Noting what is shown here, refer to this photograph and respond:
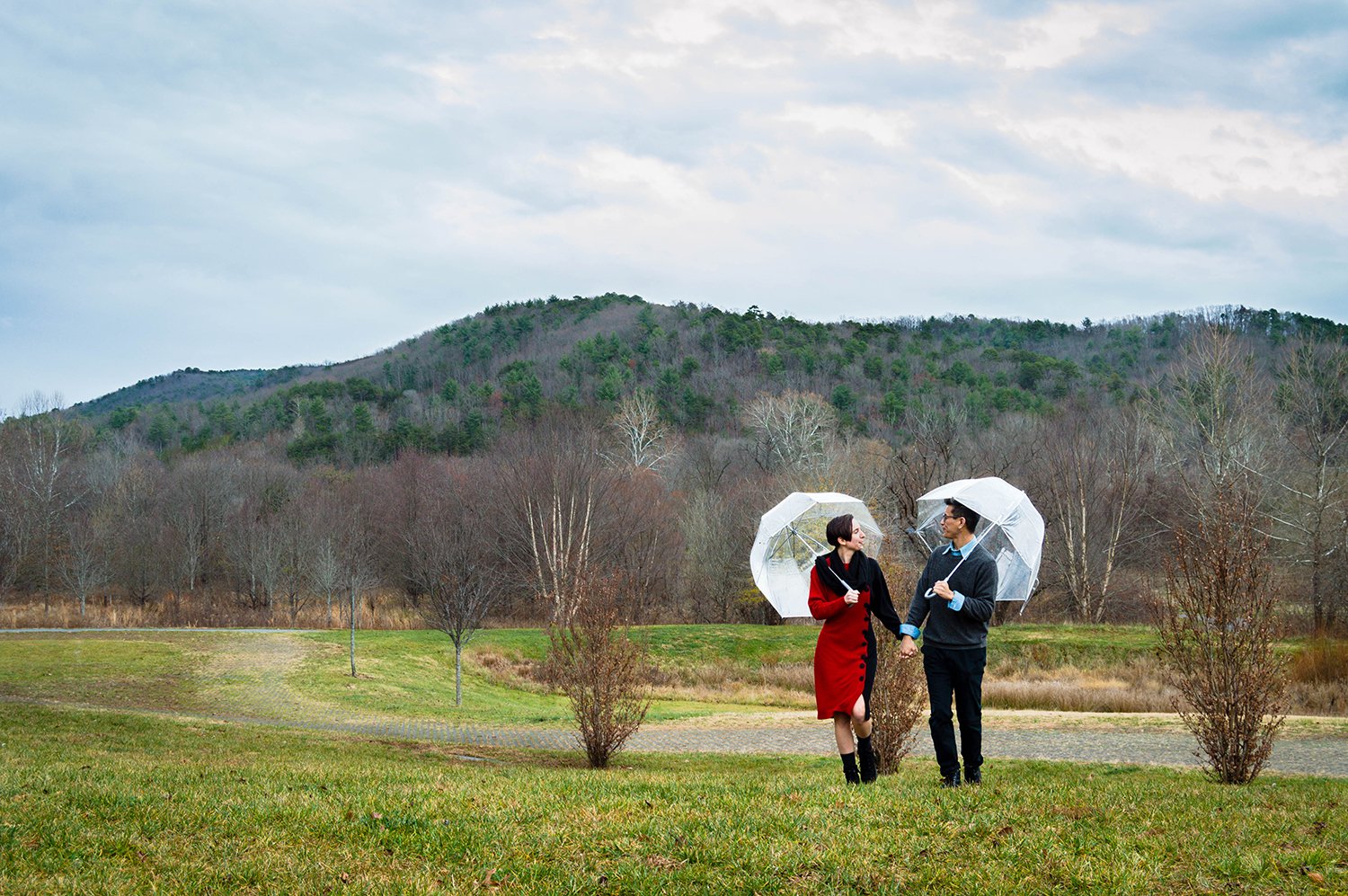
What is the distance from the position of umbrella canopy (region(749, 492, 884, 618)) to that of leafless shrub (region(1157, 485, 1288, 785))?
343cm

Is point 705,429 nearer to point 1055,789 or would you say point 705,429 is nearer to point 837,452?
point 837,452

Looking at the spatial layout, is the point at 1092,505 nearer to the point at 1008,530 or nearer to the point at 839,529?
the point at 1008,530

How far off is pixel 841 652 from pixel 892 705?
3270 millimetres

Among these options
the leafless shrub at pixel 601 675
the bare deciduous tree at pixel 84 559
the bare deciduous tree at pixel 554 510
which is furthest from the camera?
the bare deciduous tree at pixel 84 559

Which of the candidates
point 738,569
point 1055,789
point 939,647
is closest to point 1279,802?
point 1055,789

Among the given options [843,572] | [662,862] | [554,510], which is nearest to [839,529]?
[843,572]

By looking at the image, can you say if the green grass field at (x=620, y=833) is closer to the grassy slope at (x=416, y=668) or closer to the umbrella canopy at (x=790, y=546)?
the umbrella canopy at (x=790, y=546)

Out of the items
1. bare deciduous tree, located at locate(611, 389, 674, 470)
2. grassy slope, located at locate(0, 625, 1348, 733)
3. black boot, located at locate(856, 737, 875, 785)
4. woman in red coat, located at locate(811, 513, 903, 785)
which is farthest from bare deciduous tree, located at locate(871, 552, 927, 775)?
bare deciduous tree, located at locate(611, 389, 674, 470)

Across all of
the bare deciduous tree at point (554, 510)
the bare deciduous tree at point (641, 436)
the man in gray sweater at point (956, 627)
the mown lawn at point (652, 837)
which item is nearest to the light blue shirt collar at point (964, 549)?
the man in gray sweater at point (956, 627)

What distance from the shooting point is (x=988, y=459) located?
181ft

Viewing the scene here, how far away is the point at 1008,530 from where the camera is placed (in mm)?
9391

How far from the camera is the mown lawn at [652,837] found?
207 inches

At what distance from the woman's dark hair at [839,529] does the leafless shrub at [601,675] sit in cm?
622

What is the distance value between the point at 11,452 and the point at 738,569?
149 feet
